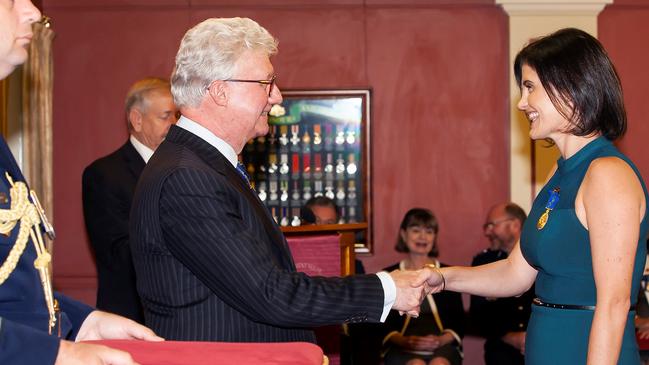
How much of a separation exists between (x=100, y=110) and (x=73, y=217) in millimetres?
755

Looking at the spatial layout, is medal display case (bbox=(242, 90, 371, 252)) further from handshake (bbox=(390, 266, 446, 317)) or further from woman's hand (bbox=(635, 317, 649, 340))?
handshake (bbox=(390, 266, 446, 317))

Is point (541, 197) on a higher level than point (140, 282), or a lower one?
higher

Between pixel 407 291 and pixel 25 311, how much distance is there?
1.07 m

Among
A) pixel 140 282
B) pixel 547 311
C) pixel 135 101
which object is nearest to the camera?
pixel 140 282

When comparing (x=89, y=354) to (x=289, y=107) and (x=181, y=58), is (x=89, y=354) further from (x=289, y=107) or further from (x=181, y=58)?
(x=289, y=107)

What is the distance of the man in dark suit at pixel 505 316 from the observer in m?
5.60

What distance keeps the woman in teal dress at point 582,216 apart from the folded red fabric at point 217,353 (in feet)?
3.50

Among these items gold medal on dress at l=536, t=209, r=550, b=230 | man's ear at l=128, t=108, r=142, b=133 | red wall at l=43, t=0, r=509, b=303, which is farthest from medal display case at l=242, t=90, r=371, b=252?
gold medal on dress at l=536, t=209, r=550, b=230

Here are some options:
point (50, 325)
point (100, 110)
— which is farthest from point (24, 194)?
point (100, 110)

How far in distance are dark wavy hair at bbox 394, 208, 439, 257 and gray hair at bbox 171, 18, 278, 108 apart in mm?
3541

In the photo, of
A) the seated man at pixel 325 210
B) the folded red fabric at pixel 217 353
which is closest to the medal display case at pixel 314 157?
the seated man at pixel 325 210

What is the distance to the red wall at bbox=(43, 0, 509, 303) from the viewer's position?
6367 mm

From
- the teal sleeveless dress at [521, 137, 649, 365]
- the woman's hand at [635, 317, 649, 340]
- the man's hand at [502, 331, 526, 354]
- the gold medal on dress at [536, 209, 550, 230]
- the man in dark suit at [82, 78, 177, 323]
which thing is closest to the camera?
the teal sleeveless dress at [521, 137, 649, 365]

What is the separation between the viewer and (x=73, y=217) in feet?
21.1
